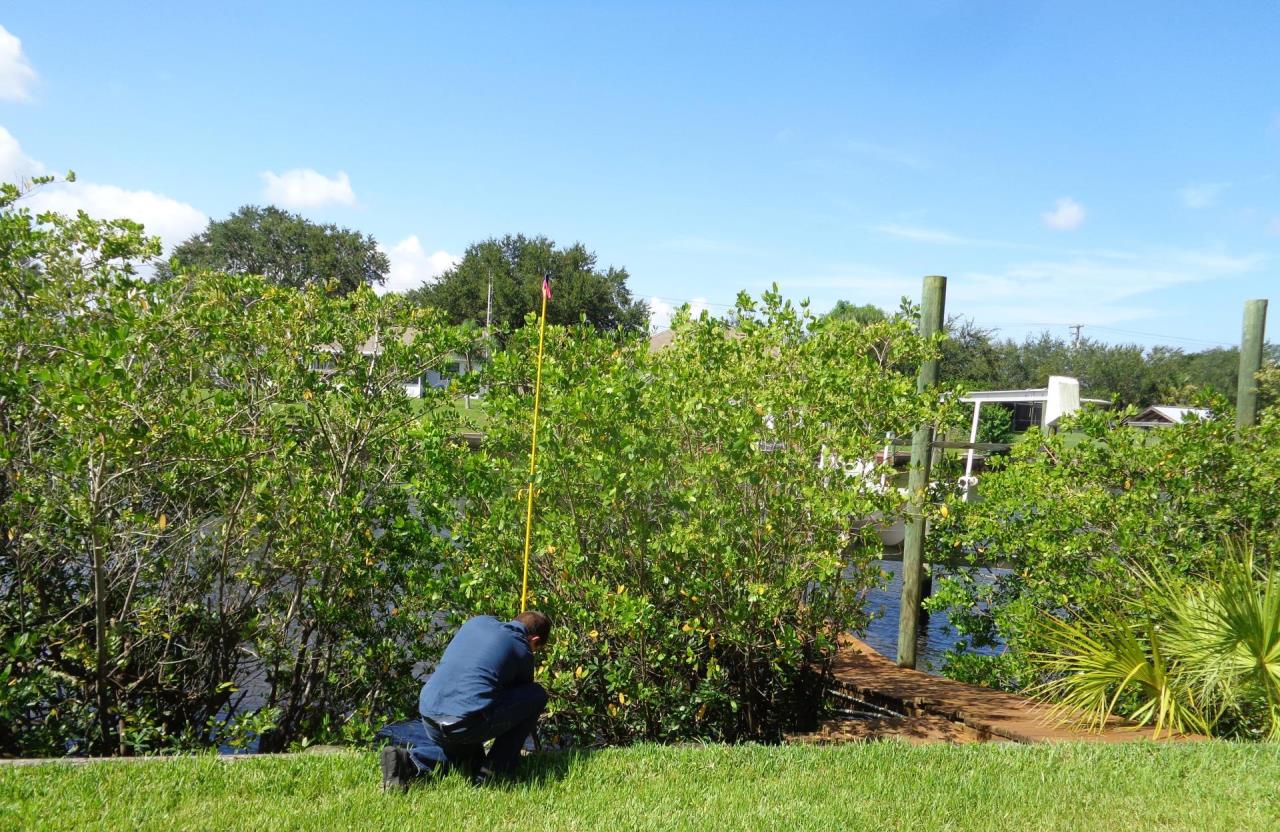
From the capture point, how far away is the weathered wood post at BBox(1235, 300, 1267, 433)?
9.59 m

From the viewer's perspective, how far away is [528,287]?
57719 millimetres

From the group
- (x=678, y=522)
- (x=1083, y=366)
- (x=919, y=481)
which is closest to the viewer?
(x=678, y=522)

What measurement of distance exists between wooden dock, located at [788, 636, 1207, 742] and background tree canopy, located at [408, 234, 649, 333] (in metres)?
48.2

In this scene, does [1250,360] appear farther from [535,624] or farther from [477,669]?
[477,669]

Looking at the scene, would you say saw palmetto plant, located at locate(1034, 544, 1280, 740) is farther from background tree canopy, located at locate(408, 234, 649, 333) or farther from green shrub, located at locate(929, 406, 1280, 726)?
background tree canopy, located at locate(408, 234, 649, 333)

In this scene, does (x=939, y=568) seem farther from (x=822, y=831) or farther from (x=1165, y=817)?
(x=822, y=831)

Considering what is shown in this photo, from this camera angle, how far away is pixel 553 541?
646cm

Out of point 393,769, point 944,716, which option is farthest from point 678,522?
point 944,716

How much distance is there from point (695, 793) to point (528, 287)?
54.1 meters

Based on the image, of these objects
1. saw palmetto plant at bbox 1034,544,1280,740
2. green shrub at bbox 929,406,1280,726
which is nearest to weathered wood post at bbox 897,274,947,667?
green shrub at bbox 929,406,1280,726

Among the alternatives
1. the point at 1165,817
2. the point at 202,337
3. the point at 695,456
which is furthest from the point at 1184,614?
the point at 202,337

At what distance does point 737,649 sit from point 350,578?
281 cm

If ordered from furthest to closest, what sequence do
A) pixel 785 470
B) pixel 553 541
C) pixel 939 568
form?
pixel 939 568
pixel 785 470
pixel 553 541

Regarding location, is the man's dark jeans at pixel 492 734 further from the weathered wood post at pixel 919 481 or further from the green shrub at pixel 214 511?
the weathered wood post at pixel 919 481
